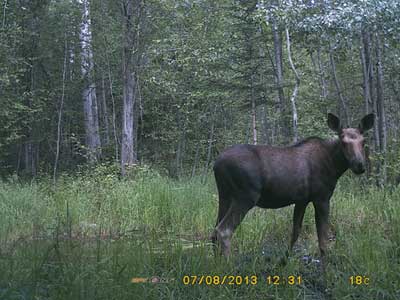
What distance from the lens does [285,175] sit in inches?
232

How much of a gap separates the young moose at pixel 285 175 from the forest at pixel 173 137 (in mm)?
421

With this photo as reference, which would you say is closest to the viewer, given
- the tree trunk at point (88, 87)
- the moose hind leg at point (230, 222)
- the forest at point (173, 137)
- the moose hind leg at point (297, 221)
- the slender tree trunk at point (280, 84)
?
the forest at point (173, 137)

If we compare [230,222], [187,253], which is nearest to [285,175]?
[230,222]

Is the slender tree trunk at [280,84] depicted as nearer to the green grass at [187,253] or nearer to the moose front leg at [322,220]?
the green grass at [187,253]

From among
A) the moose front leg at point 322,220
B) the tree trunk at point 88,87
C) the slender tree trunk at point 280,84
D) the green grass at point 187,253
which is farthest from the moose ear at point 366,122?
the tree trunk at point 88,87

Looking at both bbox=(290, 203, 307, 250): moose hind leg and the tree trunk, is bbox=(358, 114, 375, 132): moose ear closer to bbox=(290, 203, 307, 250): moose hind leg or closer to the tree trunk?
bbox=(290, 203, 307, 250): moose hind leg

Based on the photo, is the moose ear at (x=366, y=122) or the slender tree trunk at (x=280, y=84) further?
the slender tree trunk at (x=280, y=84)

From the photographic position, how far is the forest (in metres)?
4.88

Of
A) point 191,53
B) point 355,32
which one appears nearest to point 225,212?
point 355,32

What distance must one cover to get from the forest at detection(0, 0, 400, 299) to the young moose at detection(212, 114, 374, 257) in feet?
1.38

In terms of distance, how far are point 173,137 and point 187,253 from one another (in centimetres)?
1557

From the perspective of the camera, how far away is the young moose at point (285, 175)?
18.8 ft

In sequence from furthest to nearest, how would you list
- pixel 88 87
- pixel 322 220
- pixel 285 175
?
pixel 88 87, pixel 322 220, pixel 285 175

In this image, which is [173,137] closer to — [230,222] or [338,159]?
[338,159]
